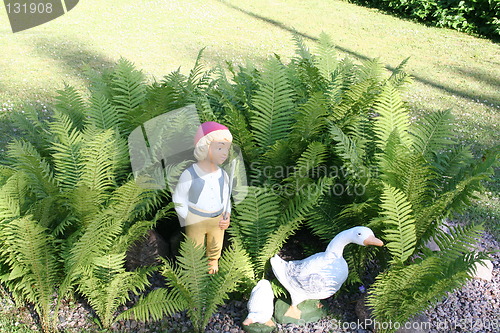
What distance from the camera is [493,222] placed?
4262 mm

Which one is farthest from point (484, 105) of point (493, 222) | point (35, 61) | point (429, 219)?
point (35, 61)

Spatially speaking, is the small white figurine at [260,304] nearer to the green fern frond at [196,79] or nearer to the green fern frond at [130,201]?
the green fern frond at [130,201]

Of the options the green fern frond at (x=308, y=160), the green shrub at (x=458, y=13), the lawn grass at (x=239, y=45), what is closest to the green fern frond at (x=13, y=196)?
the green fern frond at (x=308, y=160)

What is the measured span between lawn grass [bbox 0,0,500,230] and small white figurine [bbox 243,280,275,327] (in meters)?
3.19

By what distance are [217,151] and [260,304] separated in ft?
3.01

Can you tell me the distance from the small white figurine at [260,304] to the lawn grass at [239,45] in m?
3.19

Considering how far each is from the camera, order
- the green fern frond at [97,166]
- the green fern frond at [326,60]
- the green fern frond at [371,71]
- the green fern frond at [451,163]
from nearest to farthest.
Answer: the green fern frond at [97,166] → the green fern frond at [451,163] → the green fern frond at [371,71] → the green fern frond at [326,60]

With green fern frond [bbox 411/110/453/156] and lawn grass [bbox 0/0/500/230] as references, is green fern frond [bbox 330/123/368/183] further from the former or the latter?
lawn grass [bbox 0/0/500/230]

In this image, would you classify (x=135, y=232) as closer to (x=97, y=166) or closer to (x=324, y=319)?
(x=97, y=166)

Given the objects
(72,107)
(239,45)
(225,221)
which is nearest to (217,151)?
(225,221)

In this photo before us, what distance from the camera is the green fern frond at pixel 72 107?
142 inches

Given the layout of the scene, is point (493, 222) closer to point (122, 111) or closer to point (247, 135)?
point (247, 135)

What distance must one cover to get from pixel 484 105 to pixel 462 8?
416cm

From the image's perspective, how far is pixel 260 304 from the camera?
9.17 ft
